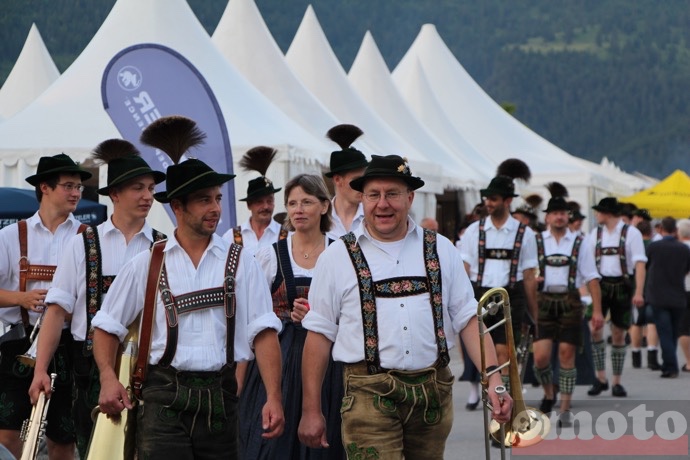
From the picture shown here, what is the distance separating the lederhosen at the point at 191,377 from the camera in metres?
4.93

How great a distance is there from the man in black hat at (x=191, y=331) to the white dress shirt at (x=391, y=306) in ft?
0.78

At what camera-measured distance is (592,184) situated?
102 feet

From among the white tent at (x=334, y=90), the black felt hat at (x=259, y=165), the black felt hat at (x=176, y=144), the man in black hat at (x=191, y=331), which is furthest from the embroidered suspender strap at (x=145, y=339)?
the white tent at (x=334, y=90)

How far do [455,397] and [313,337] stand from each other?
7838 millimetres

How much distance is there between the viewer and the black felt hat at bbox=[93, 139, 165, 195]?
621 cm

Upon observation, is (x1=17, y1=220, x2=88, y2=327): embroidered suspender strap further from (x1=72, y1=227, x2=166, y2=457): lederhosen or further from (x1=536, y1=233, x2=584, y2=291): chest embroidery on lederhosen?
(x1=536, y1=233, x2=584, y2=291): chest embroidery on lederhosen

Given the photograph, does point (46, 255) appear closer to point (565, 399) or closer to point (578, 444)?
point (578, 444)

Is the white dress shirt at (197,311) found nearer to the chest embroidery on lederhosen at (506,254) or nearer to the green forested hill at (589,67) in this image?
the chest embroidery on lederhosen at (506,254)

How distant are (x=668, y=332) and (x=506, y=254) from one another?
5596mm

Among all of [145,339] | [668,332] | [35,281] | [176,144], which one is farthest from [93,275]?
[668,332]

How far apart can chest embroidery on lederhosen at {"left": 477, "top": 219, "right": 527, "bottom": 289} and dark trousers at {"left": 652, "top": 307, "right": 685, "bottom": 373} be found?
17.1 feet

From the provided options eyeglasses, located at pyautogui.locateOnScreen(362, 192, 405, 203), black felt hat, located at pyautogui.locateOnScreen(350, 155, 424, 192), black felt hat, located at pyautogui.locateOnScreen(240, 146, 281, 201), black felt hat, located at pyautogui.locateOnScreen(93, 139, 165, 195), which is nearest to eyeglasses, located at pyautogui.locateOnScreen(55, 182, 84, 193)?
black felt hat, located at pyautogui.locateOnScreen(93, 139, 165, 195)

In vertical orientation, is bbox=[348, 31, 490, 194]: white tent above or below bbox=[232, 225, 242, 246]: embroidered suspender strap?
above

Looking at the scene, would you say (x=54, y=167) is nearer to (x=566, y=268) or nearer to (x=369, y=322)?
(x=369, y=322)
